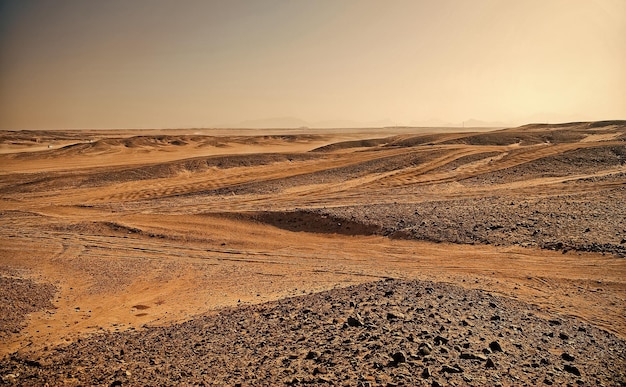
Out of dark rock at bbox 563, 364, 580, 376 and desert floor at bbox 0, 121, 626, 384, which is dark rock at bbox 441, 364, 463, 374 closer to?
dark rock at bbox 563, 364, 580, 376

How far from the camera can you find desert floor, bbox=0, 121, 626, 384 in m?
7.70

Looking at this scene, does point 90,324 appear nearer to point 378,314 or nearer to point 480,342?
point 378,314

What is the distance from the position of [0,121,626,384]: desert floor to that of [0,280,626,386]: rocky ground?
0.47 meters

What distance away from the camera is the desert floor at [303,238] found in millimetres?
7699

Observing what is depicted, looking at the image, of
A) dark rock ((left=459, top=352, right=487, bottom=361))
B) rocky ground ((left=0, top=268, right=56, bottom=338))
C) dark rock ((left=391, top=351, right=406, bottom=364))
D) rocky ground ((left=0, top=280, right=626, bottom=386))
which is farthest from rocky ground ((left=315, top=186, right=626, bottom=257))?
rocky ground ((left=0, top=268, right=56, bottom=338))

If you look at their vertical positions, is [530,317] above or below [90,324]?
above

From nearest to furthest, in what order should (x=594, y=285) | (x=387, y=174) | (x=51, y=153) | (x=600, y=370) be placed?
(x=600, y=370) → (x=594, y=285) → (x=387, y=174) → (x=51, y=153)

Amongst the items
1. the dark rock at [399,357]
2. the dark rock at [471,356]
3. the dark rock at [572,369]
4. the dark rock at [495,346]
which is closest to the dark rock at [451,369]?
the dark rock at [471,356]

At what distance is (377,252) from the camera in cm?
1102

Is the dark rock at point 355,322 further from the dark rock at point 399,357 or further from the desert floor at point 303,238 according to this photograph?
the desert floor at point 303,238

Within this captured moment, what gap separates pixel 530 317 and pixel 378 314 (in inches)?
89.3

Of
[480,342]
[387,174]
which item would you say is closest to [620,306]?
[480,342]

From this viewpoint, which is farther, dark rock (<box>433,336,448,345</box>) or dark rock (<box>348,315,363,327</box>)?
dark rock (<box>348,315,363,327</box>)

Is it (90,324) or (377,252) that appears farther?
(377,252)
